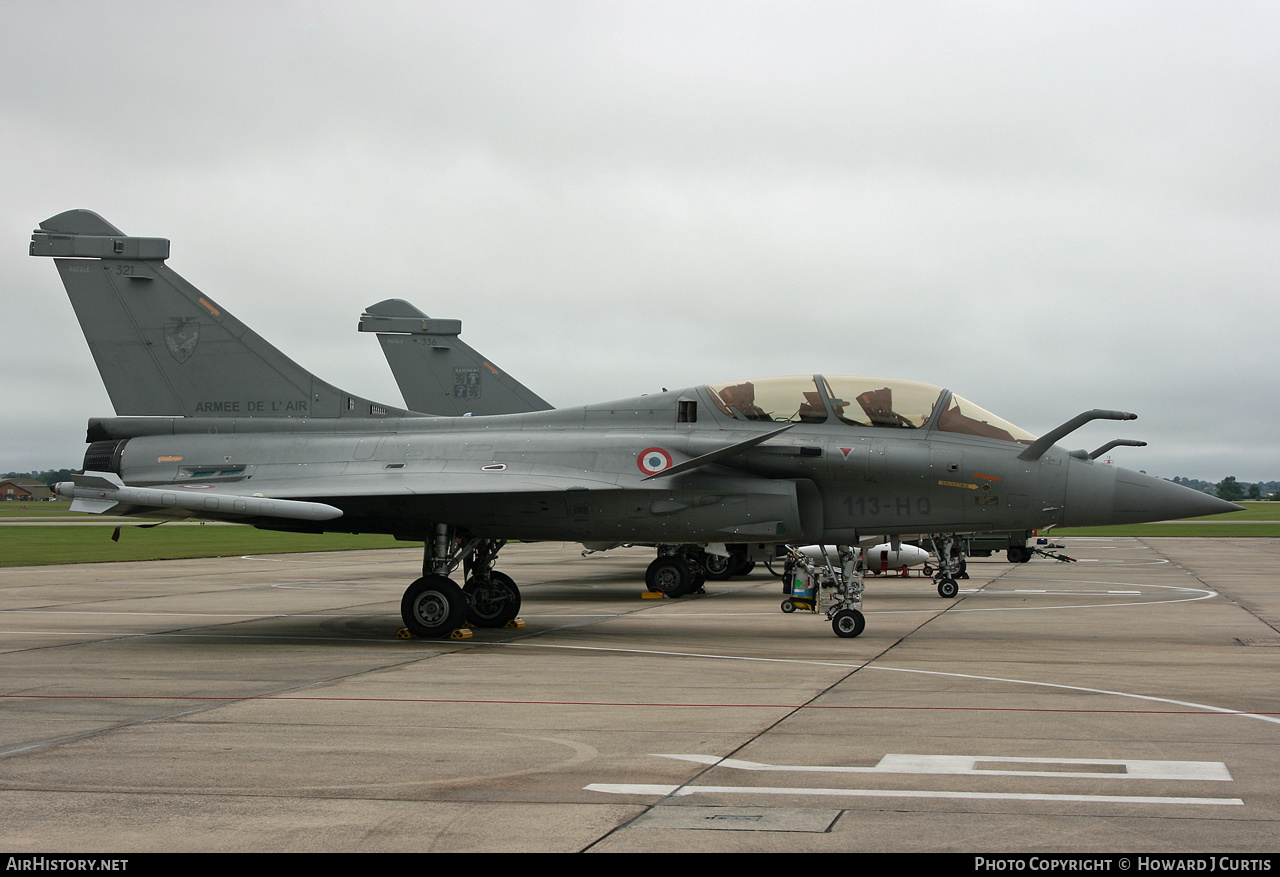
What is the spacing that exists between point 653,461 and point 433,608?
3.18 meters

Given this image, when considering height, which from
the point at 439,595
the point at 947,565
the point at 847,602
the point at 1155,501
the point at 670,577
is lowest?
the point at 670,577

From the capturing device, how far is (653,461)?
1239cm

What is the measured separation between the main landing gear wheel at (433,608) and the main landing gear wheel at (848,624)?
14.9 feet

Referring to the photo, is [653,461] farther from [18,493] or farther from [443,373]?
[18,493]

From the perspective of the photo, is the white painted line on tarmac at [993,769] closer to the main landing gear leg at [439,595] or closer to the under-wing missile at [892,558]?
the main landing gear leg at [439,595]

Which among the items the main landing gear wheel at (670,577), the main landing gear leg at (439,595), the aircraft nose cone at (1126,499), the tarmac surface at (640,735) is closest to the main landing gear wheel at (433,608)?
the main landing gear leg at (439,595)

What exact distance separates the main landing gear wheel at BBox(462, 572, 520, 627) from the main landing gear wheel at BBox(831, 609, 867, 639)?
13.7ft

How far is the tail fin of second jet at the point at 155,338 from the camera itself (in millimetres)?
13773

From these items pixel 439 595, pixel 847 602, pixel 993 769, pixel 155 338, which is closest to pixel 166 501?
pixel 439 595

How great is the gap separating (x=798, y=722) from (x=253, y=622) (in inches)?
398

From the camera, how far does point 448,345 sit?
25.6 metres

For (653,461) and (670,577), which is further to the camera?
(670,577)

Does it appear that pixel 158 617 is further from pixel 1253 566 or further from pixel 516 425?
pixel 1253 566

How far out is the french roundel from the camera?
1234 centimetres
